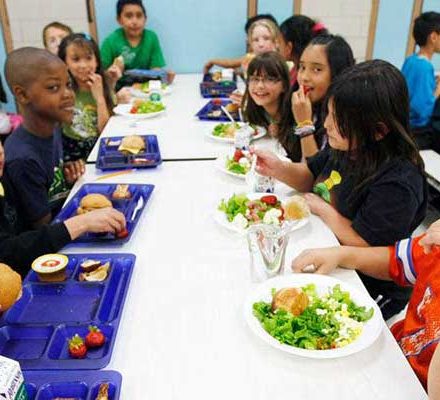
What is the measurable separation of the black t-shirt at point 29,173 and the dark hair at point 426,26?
2.79 meters

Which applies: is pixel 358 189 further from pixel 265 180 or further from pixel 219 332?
pixel 219 332

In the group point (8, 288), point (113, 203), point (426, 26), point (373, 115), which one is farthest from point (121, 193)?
point (426, 26)

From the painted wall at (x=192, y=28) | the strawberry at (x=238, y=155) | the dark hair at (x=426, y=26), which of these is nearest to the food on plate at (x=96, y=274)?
the strawberry at (x=238, y=155)

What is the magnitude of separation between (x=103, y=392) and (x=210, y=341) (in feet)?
0.81

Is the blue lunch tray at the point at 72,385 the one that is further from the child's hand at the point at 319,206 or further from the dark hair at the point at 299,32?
the dark hair at the point at 299,32

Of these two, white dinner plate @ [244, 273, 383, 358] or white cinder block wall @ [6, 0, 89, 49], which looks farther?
white cinder block wall @ [6, 0, 89, 49]

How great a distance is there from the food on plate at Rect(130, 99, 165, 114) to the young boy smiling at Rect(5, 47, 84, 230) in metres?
0.81

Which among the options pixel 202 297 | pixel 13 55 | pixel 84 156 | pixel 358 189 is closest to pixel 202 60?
pixel 84 156

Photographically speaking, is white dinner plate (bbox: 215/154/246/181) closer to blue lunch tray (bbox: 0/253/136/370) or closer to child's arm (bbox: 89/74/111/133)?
blue lunch tray (bbox: 0/253/136/370)

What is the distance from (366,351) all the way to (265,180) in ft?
2.86

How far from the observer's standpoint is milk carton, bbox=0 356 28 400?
703 mm

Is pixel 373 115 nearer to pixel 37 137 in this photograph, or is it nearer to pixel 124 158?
pixel 124 158

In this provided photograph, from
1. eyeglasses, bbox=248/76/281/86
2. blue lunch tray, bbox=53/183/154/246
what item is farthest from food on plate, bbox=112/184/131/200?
eyeglasses, bbox=248/76/281/86

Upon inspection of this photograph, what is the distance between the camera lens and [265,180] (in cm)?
171
